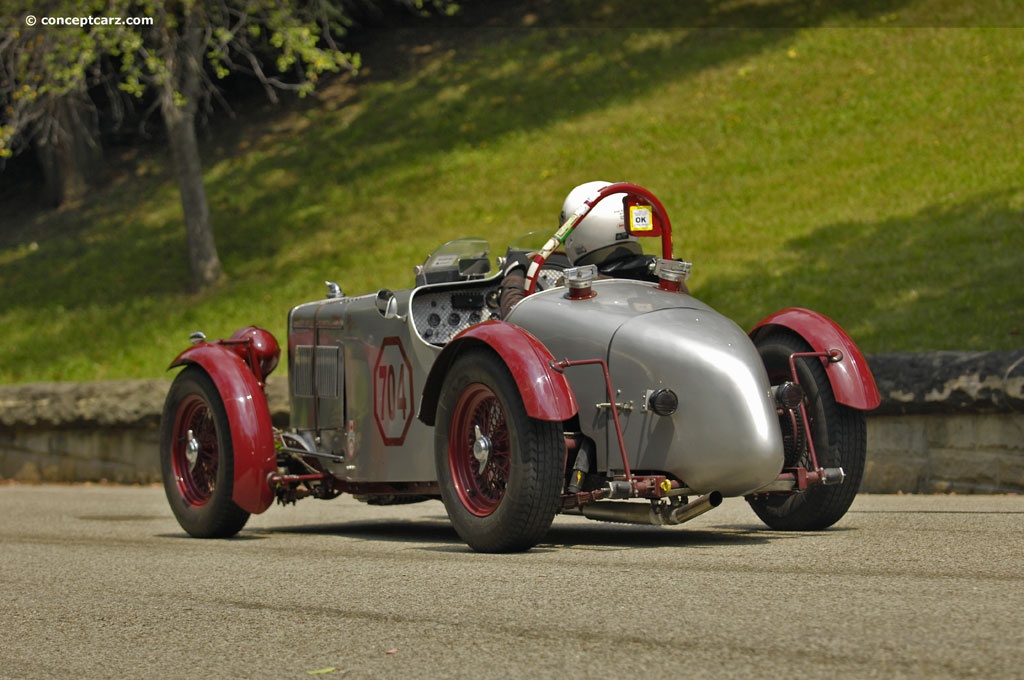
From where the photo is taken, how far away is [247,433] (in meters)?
8.01

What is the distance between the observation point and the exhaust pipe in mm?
6068

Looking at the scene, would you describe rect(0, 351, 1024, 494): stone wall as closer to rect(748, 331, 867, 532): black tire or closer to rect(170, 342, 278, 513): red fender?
rect(748, 331, 867, 532): black tire

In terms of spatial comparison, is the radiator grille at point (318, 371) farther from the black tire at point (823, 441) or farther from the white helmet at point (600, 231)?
the black tire at point (823, 441)

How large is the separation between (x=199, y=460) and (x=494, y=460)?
267 centimetres

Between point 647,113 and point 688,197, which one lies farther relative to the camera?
point 647,113

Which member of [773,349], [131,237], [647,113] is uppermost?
[647,113]

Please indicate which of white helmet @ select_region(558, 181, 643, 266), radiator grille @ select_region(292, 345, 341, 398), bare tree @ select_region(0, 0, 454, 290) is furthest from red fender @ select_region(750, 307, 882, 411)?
bare tree @ select_region(0, 0, 454, 290)

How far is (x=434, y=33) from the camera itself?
30766 mm

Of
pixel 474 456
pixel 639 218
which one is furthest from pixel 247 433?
pixel 639 218

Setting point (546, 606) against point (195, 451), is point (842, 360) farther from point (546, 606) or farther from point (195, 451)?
point (195, 451)

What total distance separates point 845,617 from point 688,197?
16602 mm

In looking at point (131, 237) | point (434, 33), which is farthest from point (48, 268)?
point (434, 33)

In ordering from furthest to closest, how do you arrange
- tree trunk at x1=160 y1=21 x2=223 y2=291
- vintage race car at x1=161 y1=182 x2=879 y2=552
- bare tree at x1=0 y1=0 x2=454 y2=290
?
1. tree trunk at x1=160 y1=21 x2=223 y2=291
2. bare tree at x1=0 y1=0 x2=454 y2=290
3. vintage race car at x1=161 y1=182 x2=879 y2=552

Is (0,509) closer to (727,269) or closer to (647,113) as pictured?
(727,269)
